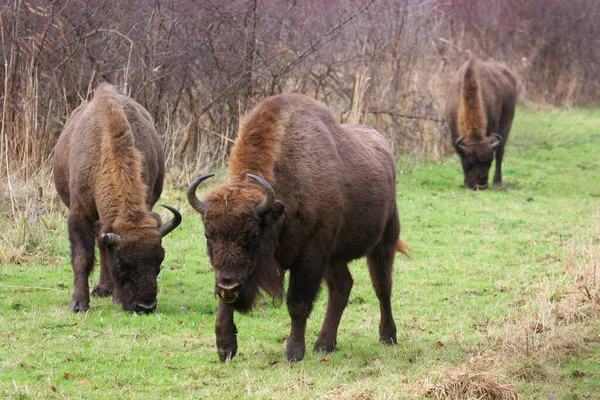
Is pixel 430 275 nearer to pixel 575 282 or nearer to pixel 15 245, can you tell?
pixel 575 282

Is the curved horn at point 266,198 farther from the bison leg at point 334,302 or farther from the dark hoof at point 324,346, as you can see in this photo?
the dark hoof at point 324,346

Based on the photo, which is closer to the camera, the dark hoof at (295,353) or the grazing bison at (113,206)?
the dark hoof at (295,353)

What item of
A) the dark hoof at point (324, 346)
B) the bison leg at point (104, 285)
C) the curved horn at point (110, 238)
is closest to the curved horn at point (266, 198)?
the dark hoof at point (324, 346)

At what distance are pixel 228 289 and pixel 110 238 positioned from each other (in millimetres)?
2609

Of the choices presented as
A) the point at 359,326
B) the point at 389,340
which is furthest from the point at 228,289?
the point at 359,326

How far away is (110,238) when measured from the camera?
8.26 m

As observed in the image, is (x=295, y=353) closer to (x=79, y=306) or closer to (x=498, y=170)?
(x=79, y=306)

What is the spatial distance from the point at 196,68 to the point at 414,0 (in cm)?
613

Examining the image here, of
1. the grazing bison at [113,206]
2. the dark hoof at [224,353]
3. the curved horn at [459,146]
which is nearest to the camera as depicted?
the dark hoof at [224,353]

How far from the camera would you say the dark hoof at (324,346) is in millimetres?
7090

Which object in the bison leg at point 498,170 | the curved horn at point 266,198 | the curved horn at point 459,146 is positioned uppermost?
the curved horn at point 266,198

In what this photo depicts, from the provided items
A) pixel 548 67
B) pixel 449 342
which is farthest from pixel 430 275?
pixel 548 67

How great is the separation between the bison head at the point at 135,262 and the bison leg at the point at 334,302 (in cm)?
181

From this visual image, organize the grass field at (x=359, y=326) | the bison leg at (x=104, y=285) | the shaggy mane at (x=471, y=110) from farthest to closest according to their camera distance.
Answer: the shaggy mane at (x=471, y=110) < the bison leg at (x=104, y=285) < the grass field at (x=359, y=326)
